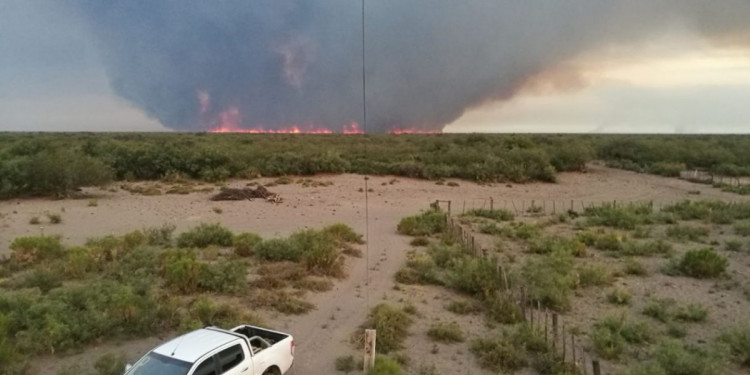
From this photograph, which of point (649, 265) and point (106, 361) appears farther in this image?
point (649, 265)

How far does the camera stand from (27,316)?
11.5m

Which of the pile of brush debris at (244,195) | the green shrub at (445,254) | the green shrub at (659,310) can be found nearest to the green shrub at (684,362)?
the green shrub at (659,310)

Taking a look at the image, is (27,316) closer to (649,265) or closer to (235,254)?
(235,254)

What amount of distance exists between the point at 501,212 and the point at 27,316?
71.7ft

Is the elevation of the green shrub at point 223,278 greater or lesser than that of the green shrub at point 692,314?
greater

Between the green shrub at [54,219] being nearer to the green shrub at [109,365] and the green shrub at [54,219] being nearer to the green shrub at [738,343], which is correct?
the green shrub at [109,365]

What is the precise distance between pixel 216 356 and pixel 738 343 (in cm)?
1031

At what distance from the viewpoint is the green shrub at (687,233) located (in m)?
22.4

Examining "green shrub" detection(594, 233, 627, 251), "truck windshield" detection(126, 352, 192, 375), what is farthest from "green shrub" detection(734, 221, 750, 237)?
"truck windshield" detection(126, 352, 192, 375)

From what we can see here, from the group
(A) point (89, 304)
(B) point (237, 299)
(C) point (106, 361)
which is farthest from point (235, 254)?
(C) point (106, 361)

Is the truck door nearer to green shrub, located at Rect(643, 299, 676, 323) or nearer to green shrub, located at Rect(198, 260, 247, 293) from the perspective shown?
green shrub, located at Rect(198, 260, 247, 293)

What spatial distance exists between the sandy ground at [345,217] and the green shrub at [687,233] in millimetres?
9316

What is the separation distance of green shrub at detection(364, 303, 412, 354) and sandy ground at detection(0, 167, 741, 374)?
30cm

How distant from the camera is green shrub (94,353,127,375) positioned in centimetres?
961
